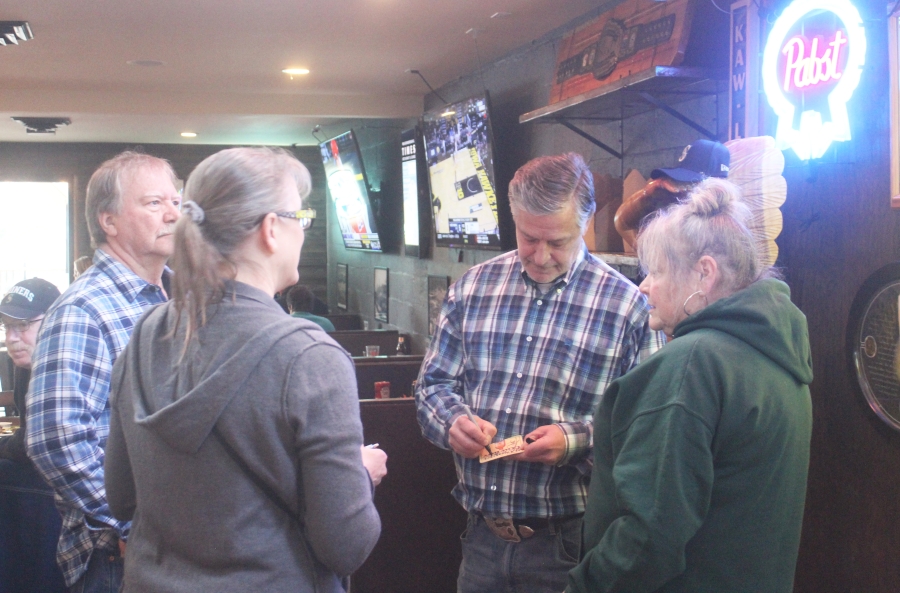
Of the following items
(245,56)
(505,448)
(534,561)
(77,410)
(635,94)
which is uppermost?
(245,56)

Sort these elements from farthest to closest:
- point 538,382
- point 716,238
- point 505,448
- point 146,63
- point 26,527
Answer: point 146,63, point 26,527, point 538,382, point 505,448, point 716,238

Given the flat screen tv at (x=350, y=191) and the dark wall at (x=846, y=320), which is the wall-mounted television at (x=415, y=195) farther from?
the dark wall at (x=846, y=320)

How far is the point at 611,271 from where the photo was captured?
77.5 inches

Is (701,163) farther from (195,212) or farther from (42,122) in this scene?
(42,122)

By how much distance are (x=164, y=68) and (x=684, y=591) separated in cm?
489

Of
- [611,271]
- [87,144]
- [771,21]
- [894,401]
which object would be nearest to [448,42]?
[771,21]

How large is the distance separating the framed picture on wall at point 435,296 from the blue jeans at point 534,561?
3.77m

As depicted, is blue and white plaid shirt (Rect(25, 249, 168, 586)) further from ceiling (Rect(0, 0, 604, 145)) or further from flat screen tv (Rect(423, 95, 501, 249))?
flat screen tv (Rect(423, 95, 501, 249))

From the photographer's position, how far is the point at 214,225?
3.86 ft

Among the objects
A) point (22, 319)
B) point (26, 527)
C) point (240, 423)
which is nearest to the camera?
point (240, 423)

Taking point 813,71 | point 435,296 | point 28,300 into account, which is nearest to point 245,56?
point 435,296

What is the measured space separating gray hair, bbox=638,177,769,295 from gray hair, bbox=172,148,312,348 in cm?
71

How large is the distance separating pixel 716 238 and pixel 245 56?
13.2 ft

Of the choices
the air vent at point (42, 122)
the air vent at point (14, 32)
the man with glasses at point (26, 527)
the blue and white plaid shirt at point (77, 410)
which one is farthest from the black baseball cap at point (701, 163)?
the air vent at point (42, 122)
